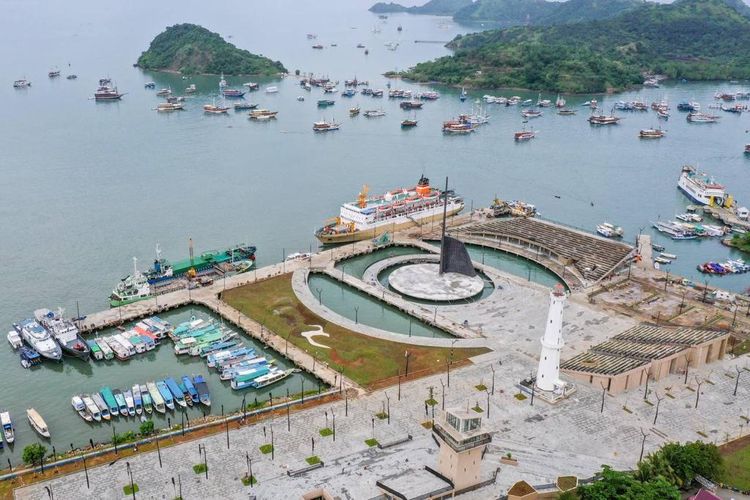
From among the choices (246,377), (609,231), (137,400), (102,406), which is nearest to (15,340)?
(102,406)

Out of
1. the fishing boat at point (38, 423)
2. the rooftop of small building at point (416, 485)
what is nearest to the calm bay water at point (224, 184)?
the fishing boat at point (38, 423)

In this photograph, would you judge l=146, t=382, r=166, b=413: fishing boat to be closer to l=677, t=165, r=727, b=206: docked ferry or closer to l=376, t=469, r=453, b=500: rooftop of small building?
l=376, t=469, r=453, b=500: rooftop of small building

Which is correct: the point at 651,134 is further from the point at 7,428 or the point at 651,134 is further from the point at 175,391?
the point at 7,428

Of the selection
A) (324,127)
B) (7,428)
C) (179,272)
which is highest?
(324,127)

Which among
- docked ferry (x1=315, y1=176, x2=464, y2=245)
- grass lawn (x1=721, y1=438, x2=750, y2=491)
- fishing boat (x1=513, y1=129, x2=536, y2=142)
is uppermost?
fishing boat (x1=513, y1=129, x2=536, y2=142)

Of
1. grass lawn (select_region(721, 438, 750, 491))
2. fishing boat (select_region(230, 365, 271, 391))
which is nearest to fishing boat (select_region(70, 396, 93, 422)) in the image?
fishing boat (select_region(230, 365, 271, 391))

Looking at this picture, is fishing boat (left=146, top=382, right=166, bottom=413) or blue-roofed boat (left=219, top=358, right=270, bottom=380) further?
blue-roofed boat (left=219, top=358, right=270, bottom=380)

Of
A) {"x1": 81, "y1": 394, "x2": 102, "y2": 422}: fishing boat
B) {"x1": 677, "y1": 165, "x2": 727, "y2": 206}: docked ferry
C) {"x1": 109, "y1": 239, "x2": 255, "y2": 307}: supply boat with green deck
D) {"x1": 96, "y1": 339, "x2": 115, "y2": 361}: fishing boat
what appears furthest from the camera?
{"x1": 677, "y1": 165, "x2": 727, "y2": 206}: docked ferry

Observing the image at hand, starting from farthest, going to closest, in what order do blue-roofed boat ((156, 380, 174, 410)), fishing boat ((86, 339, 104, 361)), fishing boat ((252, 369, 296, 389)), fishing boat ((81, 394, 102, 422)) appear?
fishing boat ((86, 339, 104, 361)) → fishing boat ((252, 369, 296, 389)) → blue-roofed boat ((156, 380, 174, 410)) → fishing boat ((81, 394, 102, 422))

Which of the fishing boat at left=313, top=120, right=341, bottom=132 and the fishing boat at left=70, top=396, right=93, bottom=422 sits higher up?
the fishing boat at left=313, top=120, right=341, bottom=132
